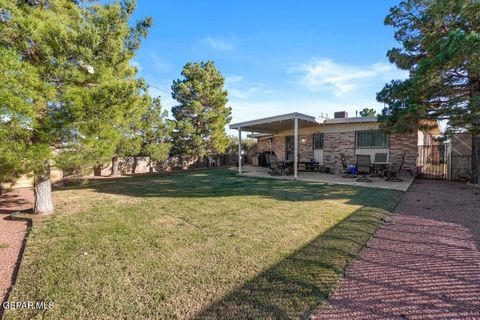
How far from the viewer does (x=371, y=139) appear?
39.9 feet

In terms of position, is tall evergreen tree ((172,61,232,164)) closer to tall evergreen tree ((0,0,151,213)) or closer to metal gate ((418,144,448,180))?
tall evergreen tree ((0,0,151,213))

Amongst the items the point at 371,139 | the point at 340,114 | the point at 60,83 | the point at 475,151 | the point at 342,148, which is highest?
the point at 340,114

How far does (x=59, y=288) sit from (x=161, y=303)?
114 cm

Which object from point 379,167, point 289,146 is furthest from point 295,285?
point 289,146

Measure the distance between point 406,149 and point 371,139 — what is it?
1598 millimetres

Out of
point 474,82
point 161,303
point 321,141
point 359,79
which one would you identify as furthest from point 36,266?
point 359,79

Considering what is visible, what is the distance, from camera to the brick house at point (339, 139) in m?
11.1

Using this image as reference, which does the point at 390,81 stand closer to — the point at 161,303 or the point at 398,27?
the point at 398,27

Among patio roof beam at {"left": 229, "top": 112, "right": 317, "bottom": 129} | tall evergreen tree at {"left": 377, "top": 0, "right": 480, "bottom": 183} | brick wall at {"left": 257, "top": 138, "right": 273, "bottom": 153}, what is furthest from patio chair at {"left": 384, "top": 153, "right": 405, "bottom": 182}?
brick wall at {"left": 257, "top": 138, "right": 273, "bottom": 153}

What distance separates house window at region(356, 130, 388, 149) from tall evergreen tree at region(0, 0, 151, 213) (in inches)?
Answer: 450

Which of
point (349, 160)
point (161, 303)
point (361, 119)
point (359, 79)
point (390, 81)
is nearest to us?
point (161, 303)

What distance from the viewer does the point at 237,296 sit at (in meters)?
2.15

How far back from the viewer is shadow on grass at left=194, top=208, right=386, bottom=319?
1.94 meters

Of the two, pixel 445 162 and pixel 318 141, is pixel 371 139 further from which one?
pixel 445 162
